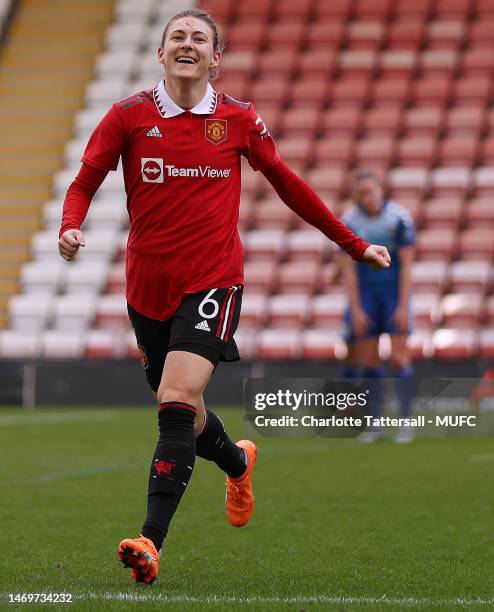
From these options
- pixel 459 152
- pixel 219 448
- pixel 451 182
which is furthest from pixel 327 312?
pixel 219 448

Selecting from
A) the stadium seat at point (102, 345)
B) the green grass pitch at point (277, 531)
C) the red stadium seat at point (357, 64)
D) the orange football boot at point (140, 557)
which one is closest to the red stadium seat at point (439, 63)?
the red stadium seat at point (357, 64)

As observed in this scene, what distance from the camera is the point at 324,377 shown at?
13.3 meters

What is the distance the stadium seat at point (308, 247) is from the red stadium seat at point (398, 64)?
364 cm

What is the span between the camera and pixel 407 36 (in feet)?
64.1

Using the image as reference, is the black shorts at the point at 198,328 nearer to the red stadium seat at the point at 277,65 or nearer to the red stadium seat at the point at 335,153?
the red stadium seat at the point at 335,153

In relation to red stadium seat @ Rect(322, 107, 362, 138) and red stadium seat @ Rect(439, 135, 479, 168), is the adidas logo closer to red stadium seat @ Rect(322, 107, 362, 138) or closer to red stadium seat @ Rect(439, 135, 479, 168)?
red stadium seat @ Rect(439, 135, 479, 168)

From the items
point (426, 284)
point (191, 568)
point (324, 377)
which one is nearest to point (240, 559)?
point (191, 568)

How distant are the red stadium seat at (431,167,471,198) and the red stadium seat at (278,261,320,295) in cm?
209

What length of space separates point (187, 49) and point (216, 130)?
274mm

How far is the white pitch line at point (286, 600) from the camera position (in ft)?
11.1

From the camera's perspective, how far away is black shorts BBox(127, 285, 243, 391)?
3.95 metres

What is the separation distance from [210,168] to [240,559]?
1306 mm

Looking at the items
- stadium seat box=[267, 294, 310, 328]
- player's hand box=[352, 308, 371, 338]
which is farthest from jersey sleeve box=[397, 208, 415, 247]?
stadium seat box=[267, 294, 310, 328]

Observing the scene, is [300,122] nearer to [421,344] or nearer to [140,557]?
[421,344]
